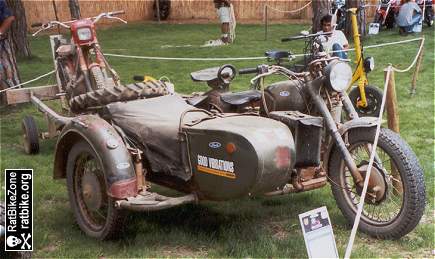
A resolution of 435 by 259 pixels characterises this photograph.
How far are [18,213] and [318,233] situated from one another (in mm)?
1813

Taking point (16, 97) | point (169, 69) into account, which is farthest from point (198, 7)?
point (16, 97)

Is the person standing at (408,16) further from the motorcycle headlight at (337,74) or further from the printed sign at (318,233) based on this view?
the printed sign at (318,233)

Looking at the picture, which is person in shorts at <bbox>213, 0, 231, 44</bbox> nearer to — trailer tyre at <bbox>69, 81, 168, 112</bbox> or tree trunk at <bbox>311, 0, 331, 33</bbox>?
tree trunk at <bbox>311, 0, 331, 33</bbox>

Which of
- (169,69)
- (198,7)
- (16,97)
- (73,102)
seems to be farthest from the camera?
(198,7)

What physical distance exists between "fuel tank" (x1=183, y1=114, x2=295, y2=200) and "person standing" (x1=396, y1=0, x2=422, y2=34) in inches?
491

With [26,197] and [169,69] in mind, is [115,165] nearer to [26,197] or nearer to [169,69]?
[26,197]

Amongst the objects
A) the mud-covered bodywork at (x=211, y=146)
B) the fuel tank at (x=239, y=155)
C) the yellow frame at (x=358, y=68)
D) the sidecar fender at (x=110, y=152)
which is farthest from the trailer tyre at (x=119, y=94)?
the yellow frame at (x=358, y=68)

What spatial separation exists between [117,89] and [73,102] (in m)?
0.43

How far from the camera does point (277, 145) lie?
3379 mm

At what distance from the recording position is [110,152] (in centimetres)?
378

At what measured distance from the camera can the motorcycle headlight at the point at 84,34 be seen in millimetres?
6023

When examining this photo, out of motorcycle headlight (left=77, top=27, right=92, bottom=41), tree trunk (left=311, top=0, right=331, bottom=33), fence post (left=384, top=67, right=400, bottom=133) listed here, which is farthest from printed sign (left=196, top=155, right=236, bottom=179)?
tree trunk (left=311, top=0, right=331, bottom=33)

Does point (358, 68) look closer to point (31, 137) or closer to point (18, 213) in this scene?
point (31, 137)

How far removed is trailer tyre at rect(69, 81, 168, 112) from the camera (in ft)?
13.9
